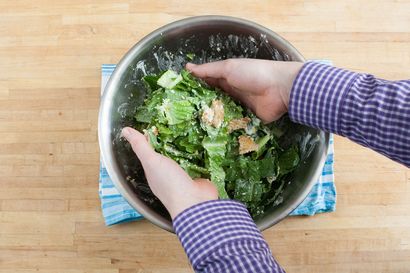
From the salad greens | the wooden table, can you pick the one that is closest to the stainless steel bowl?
the salad greens

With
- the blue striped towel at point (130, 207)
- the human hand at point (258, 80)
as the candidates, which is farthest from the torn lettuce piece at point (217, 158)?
the blue striped towel at point (130, 207)

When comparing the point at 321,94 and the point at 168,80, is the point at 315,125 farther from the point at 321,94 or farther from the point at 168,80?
the point at 168,80

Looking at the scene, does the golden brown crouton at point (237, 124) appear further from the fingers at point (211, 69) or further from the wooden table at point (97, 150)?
the wooden table at point (97, 150)

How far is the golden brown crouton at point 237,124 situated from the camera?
1.01 metres

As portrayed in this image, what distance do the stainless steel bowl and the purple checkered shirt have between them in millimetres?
113

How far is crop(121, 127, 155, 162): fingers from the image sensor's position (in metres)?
0.90

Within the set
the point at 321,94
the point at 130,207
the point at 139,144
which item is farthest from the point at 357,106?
the point at 130,207

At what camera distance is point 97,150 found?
50.1 inches

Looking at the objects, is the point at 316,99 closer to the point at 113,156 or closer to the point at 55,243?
the point at 113,156

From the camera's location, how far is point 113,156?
3.18 ft

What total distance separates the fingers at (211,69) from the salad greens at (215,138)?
Answer: 0.8 inches

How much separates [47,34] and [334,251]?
1.08m

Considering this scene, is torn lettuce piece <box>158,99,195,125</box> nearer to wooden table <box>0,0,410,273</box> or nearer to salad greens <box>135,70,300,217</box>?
salad greens <box>135,70,300,217</box>

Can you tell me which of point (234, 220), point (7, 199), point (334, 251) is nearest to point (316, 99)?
point (234, 220)
